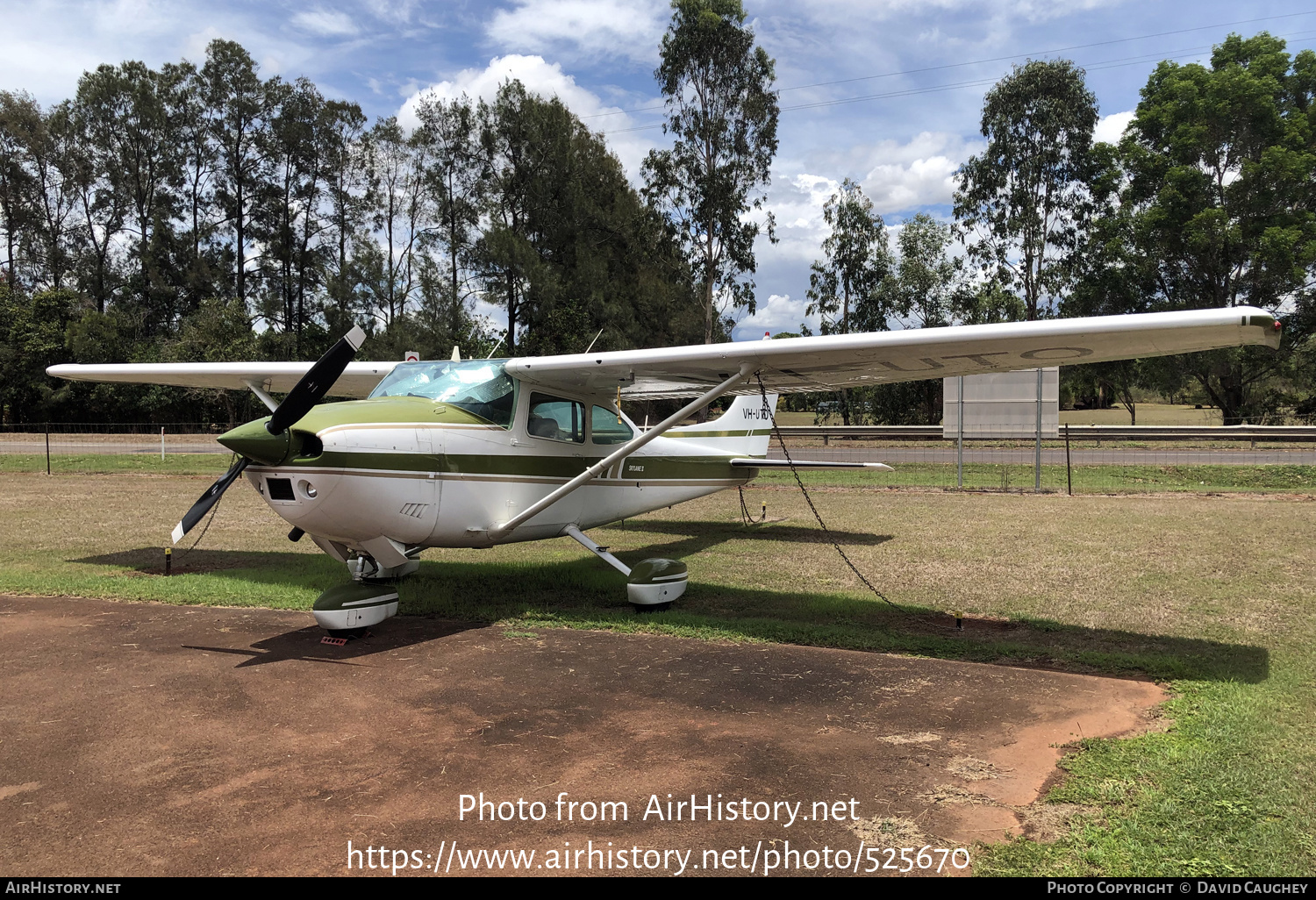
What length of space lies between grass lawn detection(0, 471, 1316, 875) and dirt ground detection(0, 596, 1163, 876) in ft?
1.24

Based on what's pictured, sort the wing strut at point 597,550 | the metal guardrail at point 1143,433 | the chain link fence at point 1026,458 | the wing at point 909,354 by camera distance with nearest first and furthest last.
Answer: the wing at point 909,354
the wing strut at point 597,550
the chain link fence at point 1026,458
the metal guardrail at point 1143,433

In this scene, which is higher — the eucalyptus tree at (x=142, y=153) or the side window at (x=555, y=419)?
the eucalyptus tree at (x=142, y=153)

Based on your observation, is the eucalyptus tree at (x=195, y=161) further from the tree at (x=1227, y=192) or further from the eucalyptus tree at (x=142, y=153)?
the tree at (x=1227, y=192)

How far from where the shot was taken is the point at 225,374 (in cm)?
1085

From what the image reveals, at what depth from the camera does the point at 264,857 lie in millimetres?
3266

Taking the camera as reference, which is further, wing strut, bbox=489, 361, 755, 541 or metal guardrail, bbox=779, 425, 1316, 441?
metal guardrail, bbox=779, 425, 1316, 441

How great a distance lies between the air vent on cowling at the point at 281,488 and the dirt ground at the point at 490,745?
130cm

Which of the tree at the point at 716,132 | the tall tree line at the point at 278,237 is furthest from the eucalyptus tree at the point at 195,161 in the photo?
the tree at the point at 716,132

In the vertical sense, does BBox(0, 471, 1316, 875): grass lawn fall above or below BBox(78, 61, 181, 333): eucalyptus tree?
below

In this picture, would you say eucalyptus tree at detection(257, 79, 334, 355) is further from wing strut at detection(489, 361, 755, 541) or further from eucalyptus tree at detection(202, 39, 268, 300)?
wing strut at detection(489, 361, 755, 541)

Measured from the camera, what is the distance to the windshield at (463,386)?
7.88 metres

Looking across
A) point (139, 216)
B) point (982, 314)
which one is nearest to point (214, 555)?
point (982, 314)

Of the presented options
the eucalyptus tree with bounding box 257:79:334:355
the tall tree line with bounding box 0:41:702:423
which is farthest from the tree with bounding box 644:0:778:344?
the eucalyptus tree with bounding box 257:79:334:355

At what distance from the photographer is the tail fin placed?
12.0m
